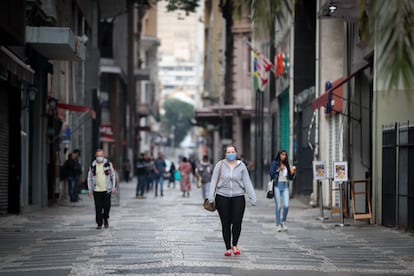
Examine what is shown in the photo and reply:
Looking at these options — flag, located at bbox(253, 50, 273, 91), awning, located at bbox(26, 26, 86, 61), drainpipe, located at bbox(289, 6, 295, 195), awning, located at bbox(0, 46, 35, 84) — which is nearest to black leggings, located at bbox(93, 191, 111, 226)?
awning, located at bbox(0, 46, 35, 84)

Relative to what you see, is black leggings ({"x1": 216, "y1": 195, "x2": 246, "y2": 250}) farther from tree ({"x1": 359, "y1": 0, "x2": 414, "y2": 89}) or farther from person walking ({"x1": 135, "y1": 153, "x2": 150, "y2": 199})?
person walking ({"x1": 135, "y1": 153, "x2": 150, "y2": 199})

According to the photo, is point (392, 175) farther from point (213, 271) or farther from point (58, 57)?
point (58, 57)

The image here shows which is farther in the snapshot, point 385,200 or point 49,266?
point 385,200

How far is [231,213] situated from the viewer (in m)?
15.2

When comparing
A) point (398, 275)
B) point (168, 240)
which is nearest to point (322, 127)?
point (168, 240)

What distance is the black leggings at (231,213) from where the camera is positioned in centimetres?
1504

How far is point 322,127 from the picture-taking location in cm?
3112

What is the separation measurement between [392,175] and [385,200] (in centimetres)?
75

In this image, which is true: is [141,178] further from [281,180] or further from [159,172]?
[281,180]

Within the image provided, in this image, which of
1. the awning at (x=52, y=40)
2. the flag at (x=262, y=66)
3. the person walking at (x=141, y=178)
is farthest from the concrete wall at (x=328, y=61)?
the flag at (x=262, y=66)

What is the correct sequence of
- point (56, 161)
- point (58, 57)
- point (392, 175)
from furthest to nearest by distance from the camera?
point (56, 161), point (58, 57), point (392, 175)

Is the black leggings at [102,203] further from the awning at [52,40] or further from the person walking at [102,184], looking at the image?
the awning at [52,40]

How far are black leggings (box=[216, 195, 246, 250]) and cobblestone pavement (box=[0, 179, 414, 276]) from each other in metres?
0.37

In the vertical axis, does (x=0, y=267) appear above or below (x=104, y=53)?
below
